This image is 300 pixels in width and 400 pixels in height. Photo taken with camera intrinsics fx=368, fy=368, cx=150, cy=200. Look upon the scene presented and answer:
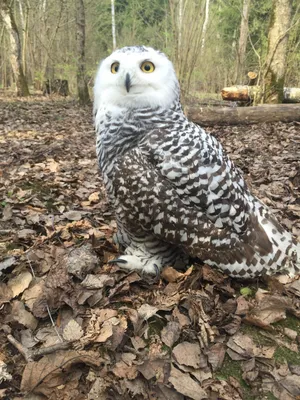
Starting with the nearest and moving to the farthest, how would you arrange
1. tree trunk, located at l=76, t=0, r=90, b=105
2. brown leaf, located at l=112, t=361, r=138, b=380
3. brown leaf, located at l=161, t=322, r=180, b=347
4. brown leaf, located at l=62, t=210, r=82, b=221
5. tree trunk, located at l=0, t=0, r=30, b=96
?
brown leaf, located at l=112, t=361, r=138, b=380 → brown leaf, located at l=161, t=322, r=180, b=347 → brown leaf, located at l=62, t=210, r=82, b=221 → tree trunk, located at l=76, t=0, r=90, b=105 → tree trunk, located at l=0, t=0, r=30, b=96

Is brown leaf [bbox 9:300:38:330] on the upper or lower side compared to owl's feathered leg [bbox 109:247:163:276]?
lower

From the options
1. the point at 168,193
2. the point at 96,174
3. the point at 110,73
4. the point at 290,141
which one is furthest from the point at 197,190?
the point at 290,141

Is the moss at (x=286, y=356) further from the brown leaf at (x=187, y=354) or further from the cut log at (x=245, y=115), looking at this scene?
the cut log at (x=245, y=115)

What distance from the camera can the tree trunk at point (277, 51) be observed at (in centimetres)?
1042

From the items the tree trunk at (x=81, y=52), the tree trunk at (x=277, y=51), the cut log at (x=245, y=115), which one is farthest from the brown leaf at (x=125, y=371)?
the tree trunk at (x=81, y=52)

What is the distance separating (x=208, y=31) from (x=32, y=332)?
1082cm

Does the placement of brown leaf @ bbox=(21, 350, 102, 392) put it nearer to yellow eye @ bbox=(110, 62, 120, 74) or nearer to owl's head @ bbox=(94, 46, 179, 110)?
owl's head @ bbox=(94, 46, 179, 110)

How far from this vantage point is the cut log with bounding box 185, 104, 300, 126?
9.70 metres

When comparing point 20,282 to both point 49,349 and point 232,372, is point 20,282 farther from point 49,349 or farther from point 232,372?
point 232,372

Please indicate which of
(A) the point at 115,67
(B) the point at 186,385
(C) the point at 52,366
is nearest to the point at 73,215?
(A) the point at 115,67

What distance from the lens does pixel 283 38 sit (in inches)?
414

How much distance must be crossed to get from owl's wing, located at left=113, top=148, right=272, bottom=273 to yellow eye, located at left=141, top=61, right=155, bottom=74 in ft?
1.99

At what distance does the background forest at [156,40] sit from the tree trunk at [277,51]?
1.27ft

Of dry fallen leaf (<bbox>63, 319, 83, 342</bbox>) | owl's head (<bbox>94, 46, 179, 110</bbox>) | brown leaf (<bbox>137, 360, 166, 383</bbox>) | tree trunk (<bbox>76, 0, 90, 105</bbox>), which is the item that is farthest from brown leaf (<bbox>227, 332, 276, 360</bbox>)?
tree trunk (<bbox>76, 0, 90, 105</bbox>)
